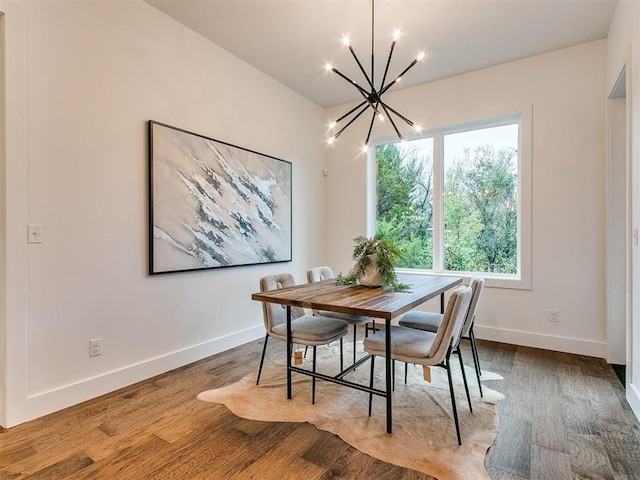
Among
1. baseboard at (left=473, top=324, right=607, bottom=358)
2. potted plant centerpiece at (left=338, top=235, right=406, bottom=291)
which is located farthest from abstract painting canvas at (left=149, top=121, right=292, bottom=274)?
baseboard at (left=473, top=324, right=607, bottom=358)

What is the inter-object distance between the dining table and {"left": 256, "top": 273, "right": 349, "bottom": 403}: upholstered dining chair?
11 centimetres

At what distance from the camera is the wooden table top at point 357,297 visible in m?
1.92

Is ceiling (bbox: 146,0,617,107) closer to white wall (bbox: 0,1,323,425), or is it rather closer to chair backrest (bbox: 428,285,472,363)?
white wall (bbox: 0,1,323,425)

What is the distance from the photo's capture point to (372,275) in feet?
8.70

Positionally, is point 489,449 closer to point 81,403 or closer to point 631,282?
point 631,282

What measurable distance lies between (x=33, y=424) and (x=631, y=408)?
377 centimetres

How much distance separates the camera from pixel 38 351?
2.21 m

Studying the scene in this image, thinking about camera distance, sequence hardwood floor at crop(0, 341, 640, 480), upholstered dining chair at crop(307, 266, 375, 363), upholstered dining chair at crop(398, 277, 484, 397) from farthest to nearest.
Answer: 1. upholstered dining chair at crop(307, 266, 375, 363)
2. upholstered dining chair at crop(398, 277, 484, 397)
3. hardwood floor at crop(0, 341, 640, 480)

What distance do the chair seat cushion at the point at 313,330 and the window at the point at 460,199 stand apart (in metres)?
1.54

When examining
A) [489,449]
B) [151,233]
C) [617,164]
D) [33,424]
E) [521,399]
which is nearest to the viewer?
[489,449]

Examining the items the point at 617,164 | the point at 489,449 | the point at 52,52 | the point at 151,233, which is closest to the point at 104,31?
the point at 52,52

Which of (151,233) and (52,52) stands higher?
(52,52)

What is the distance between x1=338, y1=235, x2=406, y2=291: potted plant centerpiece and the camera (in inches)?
102

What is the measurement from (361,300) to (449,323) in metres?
0.51
